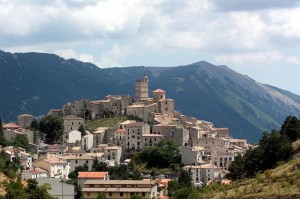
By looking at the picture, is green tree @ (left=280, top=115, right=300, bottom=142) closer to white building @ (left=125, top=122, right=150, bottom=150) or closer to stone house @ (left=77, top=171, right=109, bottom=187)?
stone house @ (left=77, top=171, right=109, bottom=187)

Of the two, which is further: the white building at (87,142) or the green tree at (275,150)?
the white building at (87,142)

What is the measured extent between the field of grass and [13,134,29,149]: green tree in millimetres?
11089

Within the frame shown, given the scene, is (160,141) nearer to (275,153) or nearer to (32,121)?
(32,121)

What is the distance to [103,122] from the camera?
367 ft

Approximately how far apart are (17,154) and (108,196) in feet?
68.9

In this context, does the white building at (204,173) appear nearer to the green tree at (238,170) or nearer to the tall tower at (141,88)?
the green tree at (238,170)

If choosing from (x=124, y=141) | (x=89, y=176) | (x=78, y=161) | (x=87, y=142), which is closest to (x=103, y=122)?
(x=87, y=142)

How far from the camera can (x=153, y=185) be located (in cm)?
7700

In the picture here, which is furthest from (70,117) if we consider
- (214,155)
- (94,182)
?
(94,182)

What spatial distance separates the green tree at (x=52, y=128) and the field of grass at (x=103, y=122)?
16.0 ft

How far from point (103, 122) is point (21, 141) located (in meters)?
15.4

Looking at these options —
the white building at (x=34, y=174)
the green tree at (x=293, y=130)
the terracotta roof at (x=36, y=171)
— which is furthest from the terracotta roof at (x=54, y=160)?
the green tree at (x=293, y=130)

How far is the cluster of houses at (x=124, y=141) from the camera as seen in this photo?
301 ft

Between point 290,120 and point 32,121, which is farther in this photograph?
point 32,121
